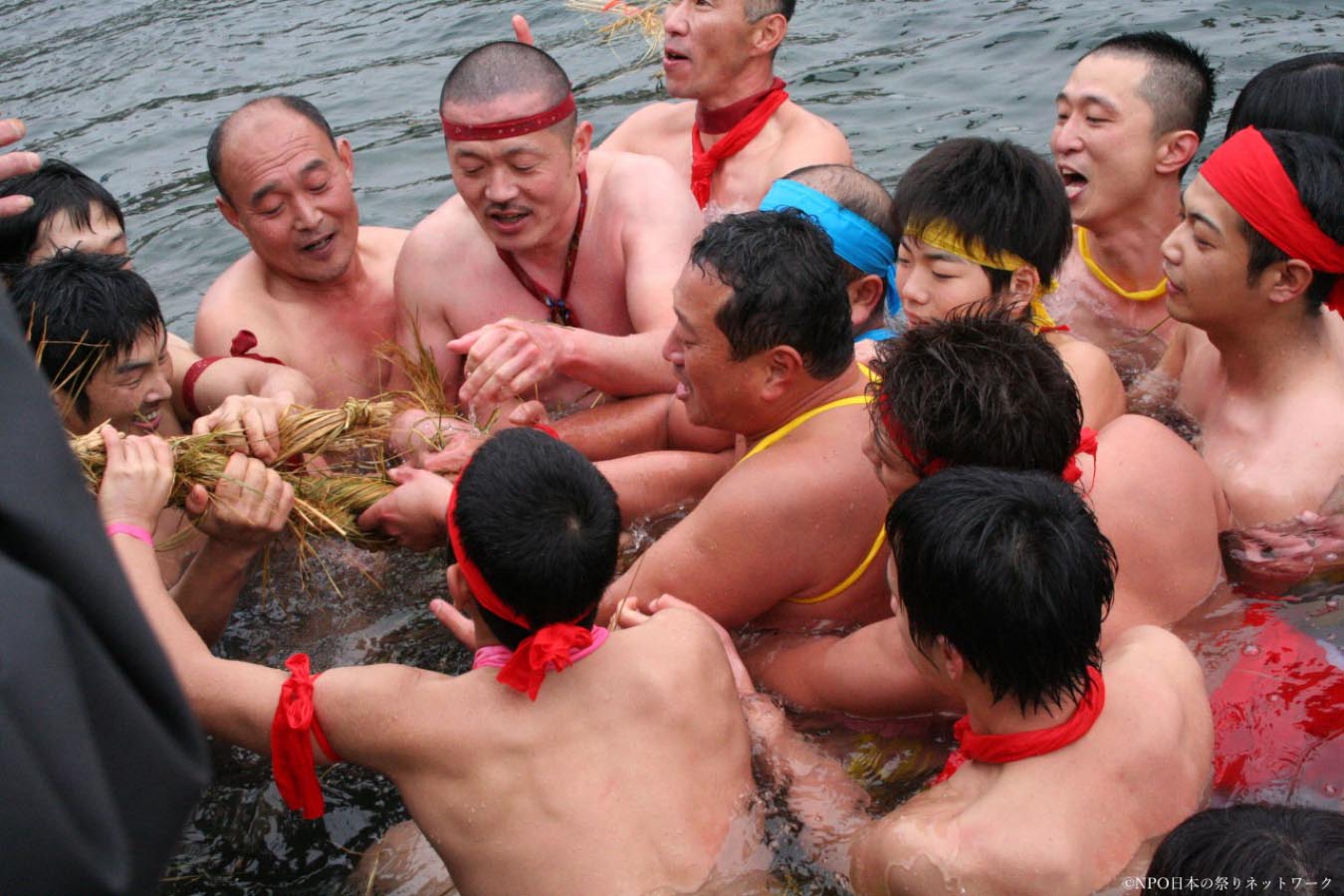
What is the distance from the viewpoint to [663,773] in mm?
3463

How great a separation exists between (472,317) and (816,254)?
2260mm

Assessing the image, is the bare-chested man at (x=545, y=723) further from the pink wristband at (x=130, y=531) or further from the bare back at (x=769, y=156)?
the bare back at (x=769, y=156)

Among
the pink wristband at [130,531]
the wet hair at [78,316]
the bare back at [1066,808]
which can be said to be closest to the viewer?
the bare back at [1066,808]

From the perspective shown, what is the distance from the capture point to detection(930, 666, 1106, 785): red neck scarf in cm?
326

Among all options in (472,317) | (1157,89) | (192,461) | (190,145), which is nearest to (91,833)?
(192,461)

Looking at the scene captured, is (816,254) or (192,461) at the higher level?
(816,254)

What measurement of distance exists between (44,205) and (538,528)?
3521 millimetres

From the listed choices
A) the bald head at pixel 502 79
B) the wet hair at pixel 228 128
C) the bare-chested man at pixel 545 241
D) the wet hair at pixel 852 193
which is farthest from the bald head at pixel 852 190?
the wet hair at pixel 228 128

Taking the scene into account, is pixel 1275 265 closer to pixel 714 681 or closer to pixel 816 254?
pixel 816 254

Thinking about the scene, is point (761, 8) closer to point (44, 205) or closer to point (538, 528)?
point (44, 205)

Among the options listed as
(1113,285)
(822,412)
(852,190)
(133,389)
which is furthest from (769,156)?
(133,389)

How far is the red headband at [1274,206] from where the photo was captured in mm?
4672

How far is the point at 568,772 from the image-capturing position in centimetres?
339

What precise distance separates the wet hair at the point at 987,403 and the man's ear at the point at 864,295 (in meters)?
1.37
